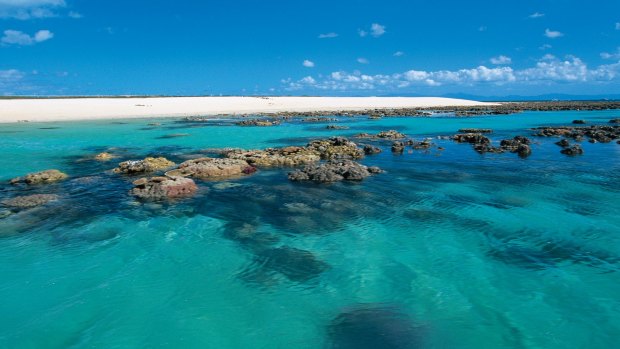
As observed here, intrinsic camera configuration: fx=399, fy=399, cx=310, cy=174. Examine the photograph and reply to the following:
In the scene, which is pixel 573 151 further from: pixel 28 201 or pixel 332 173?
pixel 28 201

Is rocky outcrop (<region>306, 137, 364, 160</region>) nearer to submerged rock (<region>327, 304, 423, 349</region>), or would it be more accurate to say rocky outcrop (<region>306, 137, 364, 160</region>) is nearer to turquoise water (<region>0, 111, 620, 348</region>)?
turquoise water (<region>0, 111, 620, 348</region>)

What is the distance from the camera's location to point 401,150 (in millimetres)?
26688

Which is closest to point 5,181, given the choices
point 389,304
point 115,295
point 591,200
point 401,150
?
point 115,295

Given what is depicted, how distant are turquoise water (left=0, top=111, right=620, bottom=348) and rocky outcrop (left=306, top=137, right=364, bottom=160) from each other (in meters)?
7.24

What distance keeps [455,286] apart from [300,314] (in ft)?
11.4

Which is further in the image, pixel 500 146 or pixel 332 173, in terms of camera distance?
pixel 500 146

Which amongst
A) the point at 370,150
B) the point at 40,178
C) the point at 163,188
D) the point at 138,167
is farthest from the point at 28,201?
the point at 370,150

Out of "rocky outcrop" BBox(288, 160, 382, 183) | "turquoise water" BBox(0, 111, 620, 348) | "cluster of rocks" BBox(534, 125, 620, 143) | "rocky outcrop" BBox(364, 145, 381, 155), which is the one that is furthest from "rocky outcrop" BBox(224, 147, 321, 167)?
"cluster of rocks" BBox(534, 125, 620, 143)

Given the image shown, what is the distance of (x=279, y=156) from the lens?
898 inches

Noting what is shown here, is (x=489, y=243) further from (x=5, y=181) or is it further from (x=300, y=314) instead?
(x=5, y=181)

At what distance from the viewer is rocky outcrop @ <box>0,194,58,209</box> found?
45.5ft

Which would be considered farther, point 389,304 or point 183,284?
point 183,284

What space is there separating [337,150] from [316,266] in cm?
1626

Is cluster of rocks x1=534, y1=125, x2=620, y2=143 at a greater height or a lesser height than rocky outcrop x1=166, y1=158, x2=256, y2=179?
greater
